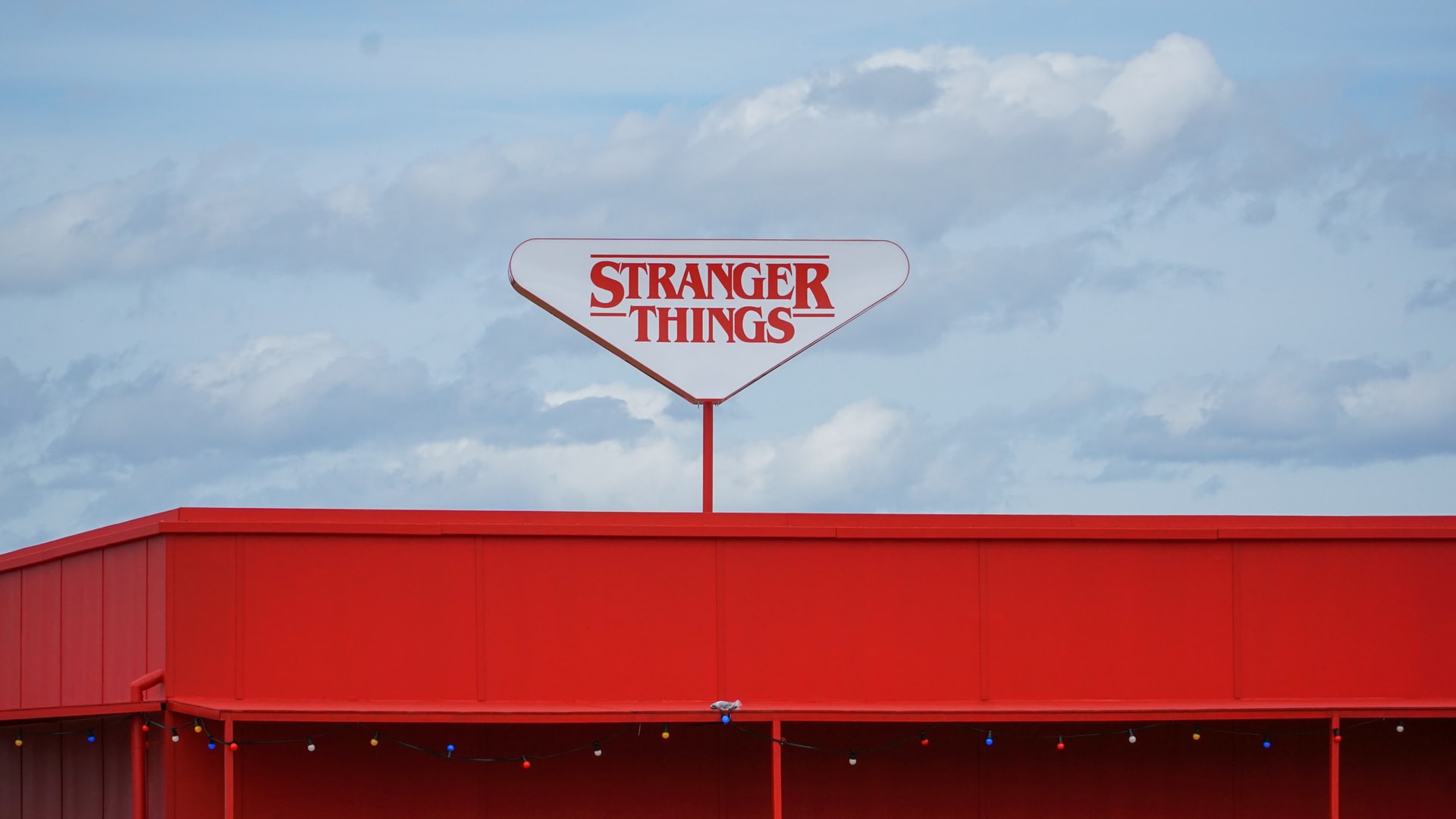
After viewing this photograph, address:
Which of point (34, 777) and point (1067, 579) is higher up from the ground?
point (1067, 579)

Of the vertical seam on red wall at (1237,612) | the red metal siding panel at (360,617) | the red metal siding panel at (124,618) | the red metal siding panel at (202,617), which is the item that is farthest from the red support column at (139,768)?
the vertical seam on red wall at (1237,612)

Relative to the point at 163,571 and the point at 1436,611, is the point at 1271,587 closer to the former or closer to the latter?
the point at 1436,611

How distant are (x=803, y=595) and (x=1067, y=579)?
296cm

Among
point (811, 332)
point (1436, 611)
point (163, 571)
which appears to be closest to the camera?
point (163, 571)

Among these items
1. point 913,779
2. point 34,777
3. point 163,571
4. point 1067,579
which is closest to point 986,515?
point 1067,579

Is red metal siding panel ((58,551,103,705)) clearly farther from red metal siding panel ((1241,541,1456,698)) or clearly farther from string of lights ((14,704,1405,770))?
red metal siding panel ((1241,541,1456,698))

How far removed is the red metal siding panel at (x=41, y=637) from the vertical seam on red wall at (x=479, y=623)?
20.0 feet

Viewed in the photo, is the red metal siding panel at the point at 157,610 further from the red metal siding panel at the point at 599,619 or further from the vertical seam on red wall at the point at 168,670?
the red metal siding panel at the point at 599,619

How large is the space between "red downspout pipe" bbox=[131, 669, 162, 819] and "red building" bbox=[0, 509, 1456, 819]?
0.06 metres

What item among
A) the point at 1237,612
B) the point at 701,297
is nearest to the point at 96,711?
the point at 701,297

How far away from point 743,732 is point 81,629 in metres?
8.16

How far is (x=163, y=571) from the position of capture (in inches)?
765

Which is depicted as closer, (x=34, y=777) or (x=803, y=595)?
(x=803, y=595)

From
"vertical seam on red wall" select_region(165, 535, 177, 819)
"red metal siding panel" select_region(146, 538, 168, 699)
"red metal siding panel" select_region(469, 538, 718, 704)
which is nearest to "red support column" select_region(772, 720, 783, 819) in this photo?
"red metal siding panel" select_region(469, 538, 718, 704)
